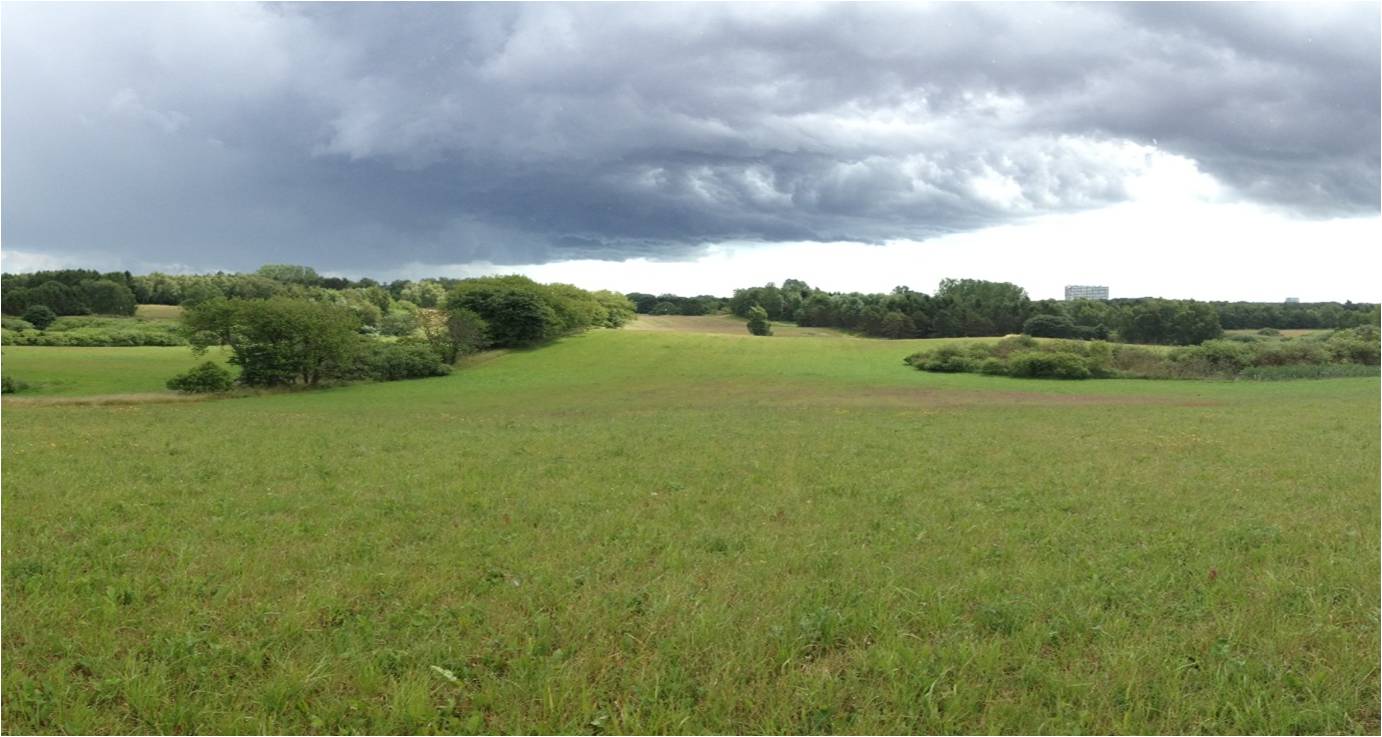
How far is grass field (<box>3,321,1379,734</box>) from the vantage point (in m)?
5.77

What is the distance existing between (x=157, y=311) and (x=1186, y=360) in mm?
130180

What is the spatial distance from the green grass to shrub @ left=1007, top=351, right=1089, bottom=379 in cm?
7369

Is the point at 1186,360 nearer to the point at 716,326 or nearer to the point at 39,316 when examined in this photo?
the point at 716,326

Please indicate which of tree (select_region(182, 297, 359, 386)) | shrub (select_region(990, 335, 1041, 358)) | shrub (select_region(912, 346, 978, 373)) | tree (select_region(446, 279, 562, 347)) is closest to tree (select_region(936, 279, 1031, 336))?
shrub (select_region(990, 335, 1041, 358))

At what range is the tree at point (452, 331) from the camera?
8600 centimetres

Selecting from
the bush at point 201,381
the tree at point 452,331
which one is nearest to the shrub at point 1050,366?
the tree at point 452,331

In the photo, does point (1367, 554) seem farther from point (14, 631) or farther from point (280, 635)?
point (14, 631)

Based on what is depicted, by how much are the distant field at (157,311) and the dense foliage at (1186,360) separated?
101 meters

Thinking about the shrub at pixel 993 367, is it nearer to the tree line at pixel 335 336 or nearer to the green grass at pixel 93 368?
the tree line at pixel 335 336

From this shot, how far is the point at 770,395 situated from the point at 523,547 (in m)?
47.6

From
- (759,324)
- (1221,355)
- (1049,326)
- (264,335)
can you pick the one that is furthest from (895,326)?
(264,335)

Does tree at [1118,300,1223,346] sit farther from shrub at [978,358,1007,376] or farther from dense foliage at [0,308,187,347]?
dense foliage at [0,308,187,347]

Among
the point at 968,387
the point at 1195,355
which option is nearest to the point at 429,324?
the point at 968,387

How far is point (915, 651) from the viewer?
21.4 feet
